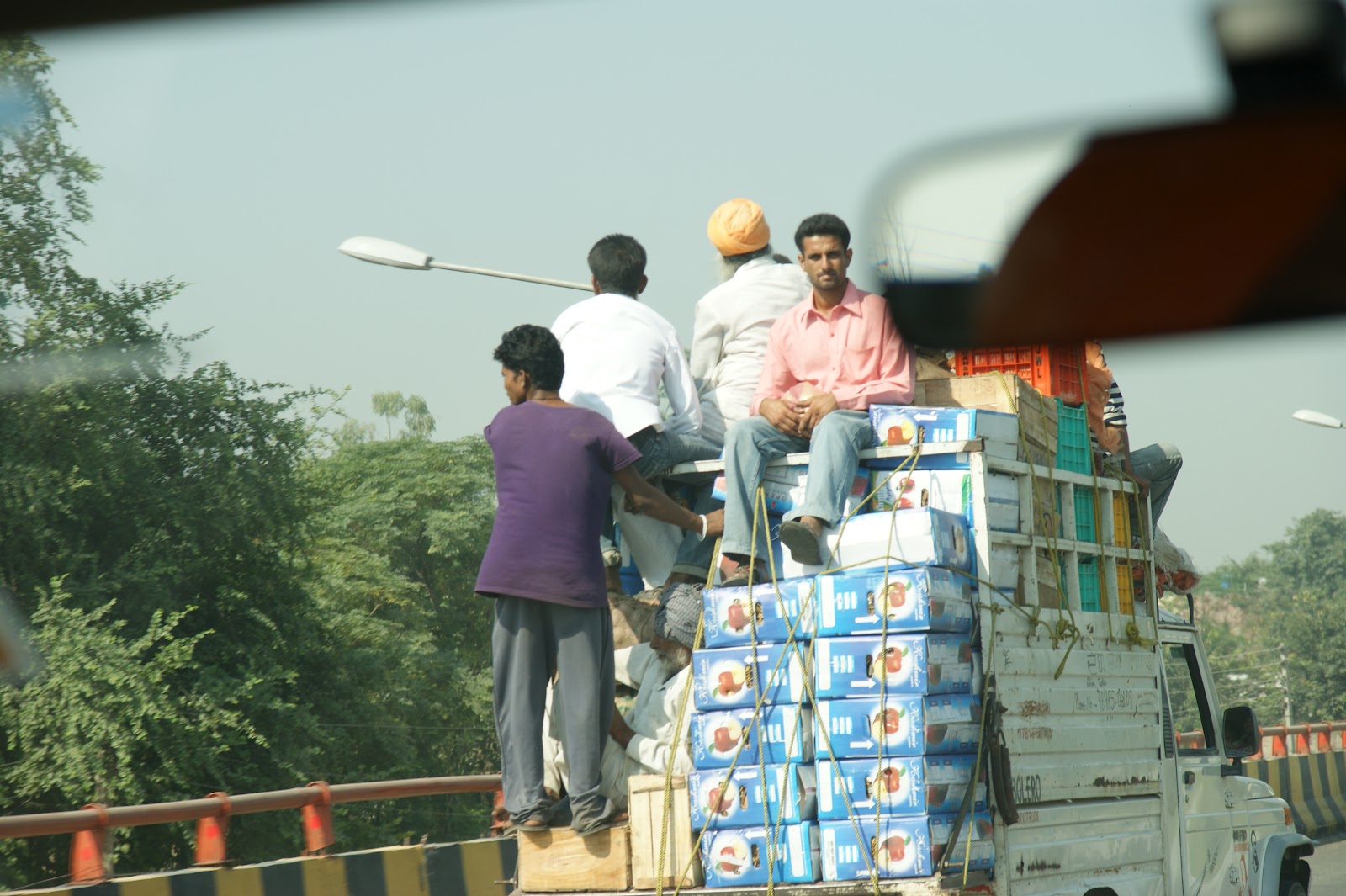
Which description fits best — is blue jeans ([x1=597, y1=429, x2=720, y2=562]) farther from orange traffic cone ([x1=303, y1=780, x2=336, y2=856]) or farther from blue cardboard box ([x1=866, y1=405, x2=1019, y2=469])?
orange traffic cone ([x1=303, y1=780, x2=336, y2=856])

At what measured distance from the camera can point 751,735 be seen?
6.27 meters

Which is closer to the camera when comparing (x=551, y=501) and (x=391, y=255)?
(x=551, y=501)

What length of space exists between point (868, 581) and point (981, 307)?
4349 mm

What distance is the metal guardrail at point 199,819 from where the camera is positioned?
273 inches

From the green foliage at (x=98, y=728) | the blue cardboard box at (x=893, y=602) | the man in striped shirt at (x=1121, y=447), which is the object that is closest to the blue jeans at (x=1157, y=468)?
the man in striped shirt at (x=1121, y=447)

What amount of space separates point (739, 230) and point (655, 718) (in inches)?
109

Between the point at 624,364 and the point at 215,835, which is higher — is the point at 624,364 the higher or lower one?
the higher one

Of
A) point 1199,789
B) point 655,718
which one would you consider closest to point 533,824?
point 655,718

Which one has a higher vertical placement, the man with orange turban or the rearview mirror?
the man with orange turban

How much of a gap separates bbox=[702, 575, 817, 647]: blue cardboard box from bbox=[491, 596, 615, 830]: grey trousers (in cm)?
49

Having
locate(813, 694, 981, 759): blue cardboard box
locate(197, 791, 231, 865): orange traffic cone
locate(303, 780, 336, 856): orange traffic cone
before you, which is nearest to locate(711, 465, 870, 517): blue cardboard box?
locate(813, 694, 981, 759): blue cardboard box

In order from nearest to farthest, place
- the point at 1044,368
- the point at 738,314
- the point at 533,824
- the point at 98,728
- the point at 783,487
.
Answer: the point at 533,824
the point at 783,487
the point at 1044,368
the point at 738,314
the point at 98,728

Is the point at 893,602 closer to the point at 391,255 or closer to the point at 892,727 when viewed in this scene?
the point at 892,727

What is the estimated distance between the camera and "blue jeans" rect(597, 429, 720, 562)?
303 inches
